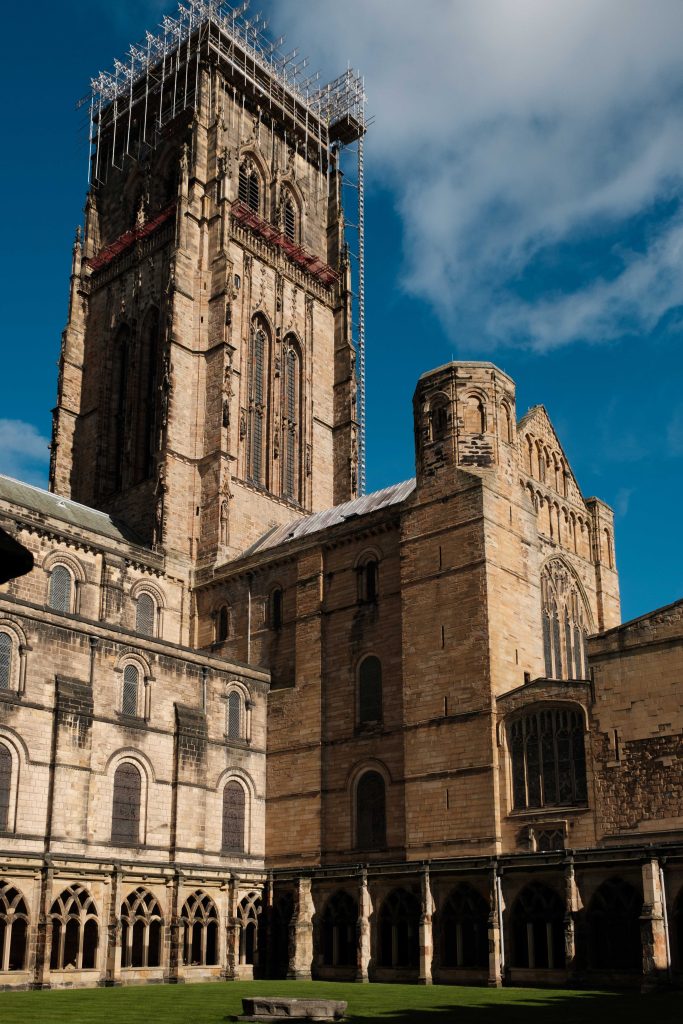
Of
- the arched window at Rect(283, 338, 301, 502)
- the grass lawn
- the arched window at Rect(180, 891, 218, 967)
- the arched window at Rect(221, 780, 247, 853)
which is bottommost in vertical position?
the grass lawn

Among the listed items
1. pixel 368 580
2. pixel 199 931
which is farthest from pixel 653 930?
pixel 368 580

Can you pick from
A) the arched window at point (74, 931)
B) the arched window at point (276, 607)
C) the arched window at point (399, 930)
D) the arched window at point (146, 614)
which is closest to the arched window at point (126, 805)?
the arched window at point (74, 931)

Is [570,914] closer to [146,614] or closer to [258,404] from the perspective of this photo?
[146,614]

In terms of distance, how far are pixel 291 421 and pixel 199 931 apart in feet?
102

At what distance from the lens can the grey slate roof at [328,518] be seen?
158 ft

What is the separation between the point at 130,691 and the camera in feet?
133

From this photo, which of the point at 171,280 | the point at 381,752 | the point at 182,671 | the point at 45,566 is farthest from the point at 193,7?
the point at 381,752

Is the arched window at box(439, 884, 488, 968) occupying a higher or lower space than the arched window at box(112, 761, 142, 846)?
lower

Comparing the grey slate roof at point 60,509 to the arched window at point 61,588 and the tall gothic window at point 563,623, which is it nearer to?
the arched window at point 61,588

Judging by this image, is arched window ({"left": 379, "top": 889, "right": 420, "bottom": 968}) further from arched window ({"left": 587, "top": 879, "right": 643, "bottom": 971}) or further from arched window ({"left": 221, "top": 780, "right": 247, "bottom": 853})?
arched window ({"left": 221, "top": 780, "right": 247, "bottom": 853})

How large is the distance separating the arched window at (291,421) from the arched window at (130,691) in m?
19.9

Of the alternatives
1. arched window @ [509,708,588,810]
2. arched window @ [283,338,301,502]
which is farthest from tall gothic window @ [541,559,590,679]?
arched window @ [283,338,301,502]

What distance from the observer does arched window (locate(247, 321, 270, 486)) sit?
57.8 m

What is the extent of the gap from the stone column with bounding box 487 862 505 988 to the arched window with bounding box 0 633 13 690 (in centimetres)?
1677
